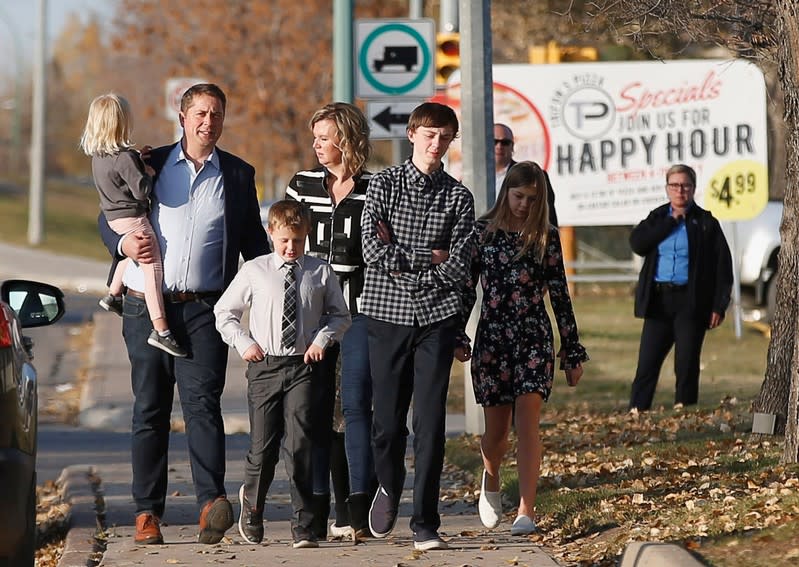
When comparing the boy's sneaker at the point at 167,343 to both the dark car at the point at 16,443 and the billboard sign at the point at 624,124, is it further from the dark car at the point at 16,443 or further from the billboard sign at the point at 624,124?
the billboard sign at the point at 624,124

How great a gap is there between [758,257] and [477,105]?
10.8 m

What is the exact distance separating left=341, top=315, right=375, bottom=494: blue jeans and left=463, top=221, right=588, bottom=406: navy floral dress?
1.83 feet

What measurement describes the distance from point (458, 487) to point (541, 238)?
2427 millimetres

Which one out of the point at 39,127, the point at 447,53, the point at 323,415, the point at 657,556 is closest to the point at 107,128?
the point at 323,415

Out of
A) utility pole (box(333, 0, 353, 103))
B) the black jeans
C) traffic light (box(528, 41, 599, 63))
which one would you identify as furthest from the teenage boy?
traffic light (box(528, 41, 599, 63))

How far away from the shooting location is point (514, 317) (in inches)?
296

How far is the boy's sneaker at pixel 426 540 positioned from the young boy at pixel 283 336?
1.71 ft

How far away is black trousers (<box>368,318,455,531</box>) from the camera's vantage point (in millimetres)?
7117

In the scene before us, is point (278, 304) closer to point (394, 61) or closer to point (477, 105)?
point (477, 105)

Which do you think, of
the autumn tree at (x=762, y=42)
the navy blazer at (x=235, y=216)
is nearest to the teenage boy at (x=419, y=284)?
the navy blazer at (x=235, y=216)

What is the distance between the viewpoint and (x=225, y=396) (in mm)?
15094

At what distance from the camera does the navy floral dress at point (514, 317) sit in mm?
7500

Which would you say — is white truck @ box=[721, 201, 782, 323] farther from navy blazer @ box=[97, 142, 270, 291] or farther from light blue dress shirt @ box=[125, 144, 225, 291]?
light blue dress shirt @ box=[125, 144, 225, 291]

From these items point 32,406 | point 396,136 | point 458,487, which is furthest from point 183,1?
point 32,406
